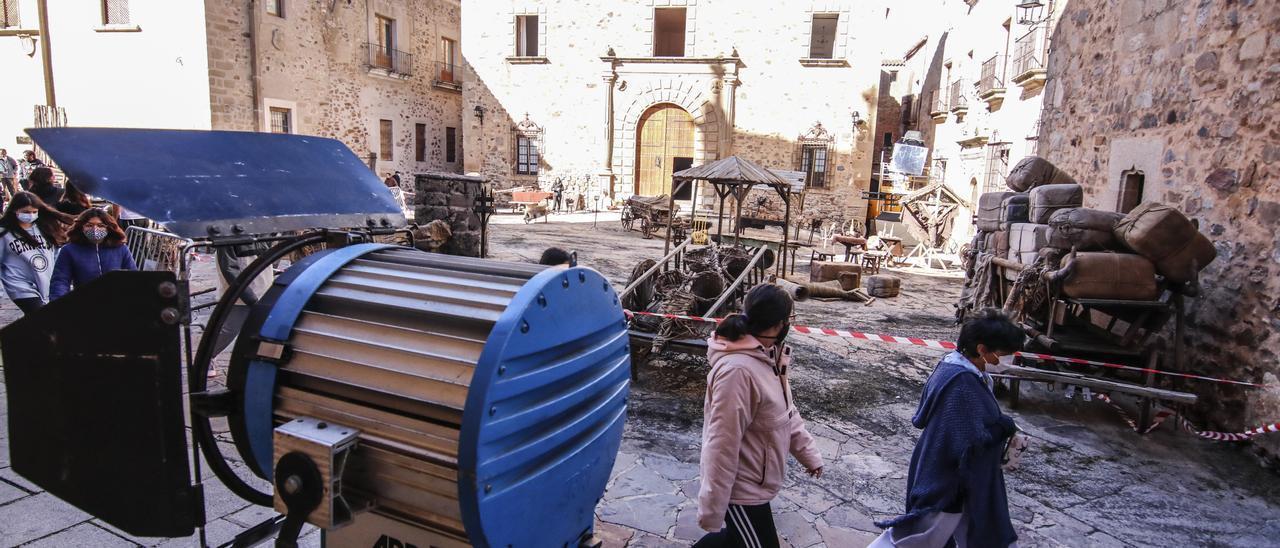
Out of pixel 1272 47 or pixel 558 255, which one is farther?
pixel 1272 47

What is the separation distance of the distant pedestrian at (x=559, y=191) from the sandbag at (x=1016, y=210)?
16.2 metres

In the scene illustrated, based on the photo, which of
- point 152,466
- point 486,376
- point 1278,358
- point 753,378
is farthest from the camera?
point 1278,358

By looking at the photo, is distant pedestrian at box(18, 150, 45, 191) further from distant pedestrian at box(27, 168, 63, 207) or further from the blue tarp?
the blue tarp

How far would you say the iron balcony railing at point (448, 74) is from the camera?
23891mm

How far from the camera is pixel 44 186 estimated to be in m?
5.82

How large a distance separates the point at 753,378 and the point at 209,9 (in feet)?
54.3

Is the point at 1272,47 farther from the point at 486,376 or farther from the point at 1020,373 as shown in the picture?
the point at 486,376

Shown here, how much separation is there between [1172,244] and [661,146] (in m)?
17.2

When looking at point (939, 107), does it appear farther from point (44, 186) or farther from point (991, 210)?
point (44, 186)

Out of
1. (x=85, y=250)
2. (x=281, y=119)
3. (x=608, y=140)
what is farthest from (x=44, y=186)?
(x=608, y=140)

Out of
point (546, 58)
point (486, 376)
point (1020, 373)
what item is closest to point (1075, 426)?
point (1020, 373)

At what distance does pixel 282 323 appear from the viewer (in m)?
1.76

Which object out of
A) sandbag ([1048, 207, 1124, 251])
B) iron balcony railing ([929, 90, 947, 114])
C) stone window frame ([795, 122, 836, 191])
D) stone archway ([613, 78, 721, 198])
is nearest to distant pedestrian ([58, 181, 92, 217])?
sandbag ([1048, 207, 1124, 251])

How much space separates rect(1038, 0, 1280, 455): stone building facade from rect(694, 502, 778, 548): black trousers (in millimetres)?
4312
